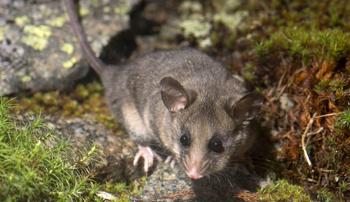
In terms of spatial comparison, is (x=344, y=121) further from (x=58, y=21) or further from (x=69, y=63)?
(x=58, y=21)

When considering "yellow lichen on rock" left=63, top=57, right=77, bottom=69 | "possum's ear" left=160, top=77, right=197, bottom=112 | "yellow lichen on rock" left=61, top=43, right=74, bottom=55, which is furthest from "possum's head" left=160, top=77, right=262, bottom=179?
"yellow lichen on rock" left=61, top=43, right=74, bottom=55

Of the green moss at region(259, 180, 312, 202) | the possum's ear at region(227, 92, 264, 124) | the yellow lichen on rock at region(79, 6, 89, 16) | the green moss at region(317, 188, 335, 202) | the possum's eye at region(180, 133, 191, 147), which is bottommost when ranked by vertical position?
the green moss at region(317, 188, 335, 202)

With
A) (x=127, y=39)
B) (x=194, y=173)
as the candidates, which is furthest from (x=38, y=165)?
(x=127, y=39)

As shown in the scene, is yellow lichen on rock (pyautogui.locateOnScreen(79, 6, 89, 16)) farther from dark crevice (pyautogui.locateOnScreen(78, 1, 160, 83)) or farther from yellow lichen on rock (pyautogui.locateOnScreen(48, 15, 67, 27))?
dark crevice (pyautogui.locateOnScreen(78, 1, 160, 83))

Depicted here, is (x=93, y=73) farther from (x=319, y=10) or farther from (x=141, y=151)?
(x=319, y=10)

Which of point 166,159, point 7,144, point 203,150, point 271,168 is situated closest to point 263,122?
point 271,168

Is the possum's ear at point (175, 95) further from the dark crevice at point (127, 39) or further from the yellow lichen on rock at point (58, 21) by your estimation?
the yellow lichen on rock at point (58, 21)
